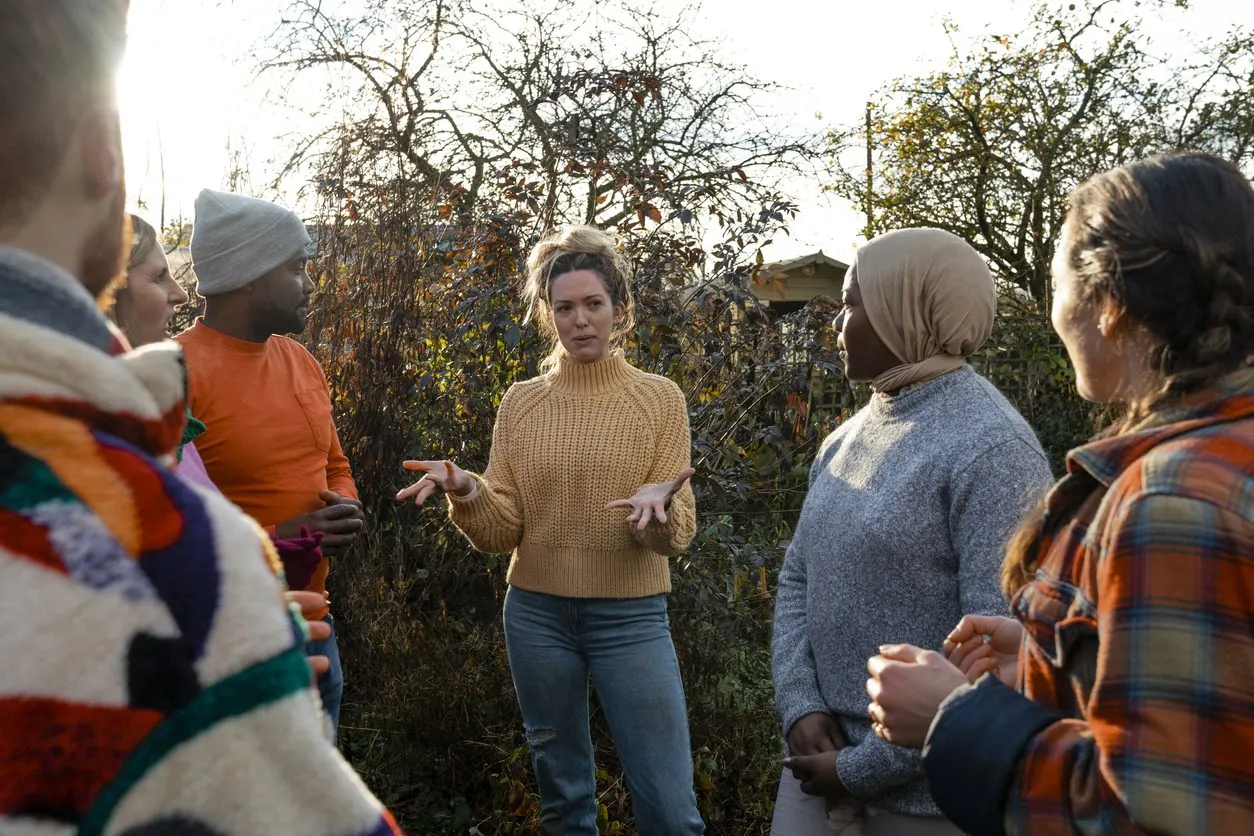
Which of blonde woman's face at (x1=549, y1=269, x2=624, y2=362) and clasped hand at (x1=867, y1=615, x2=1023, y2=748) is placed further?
blonde woman's face at (x1=549, y1=269, x2=624, y2=362)

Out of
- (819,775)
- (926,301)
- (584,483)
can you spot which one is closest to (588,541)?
(584,483)

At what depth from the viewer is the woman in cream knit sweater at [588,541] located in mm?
3115

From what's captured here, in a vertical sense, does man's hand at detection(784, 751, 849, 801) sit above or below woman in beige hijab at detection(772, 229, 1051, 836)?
below

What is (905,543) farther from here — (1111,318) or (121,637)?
(121,637)

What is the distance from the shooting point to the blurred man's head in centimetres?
89

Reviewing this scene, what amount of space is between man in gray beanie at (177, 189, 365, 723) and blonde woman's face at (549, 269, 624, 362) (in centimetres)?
79

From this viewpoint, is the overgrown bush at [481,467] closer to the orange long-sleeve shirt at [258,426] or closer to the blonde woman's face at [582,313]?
the blonde woman's face at [582,313]

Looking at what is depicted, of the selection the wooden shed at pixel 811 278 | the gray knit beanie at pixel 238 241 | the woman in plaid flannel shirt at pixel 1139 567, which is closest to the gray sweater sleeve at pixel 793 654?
the woman in plaid flannel shirt at pixel 1139 567

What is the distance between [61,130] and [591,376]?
251cm

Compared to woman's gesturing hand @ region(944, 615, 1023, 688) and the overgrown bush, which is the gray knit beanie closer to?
the overgrown bush

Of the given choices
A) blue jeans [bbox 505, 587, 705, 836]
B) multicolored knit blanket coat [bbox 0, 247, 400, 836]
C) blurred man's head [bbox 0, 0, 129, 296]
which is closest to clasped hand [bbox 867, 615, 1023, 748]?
multicolored knit blanket coat [bbox 0, 247, 400, 836]

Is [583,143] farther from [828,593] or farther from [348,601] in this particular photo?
[828,593]

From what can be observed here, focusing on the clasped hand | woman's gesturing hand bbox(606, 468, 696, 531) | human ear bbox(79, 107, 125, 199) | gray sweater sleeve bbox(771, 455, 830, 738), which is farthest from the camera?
woman's gesturing hand bbox(606, 468, 696, 531)

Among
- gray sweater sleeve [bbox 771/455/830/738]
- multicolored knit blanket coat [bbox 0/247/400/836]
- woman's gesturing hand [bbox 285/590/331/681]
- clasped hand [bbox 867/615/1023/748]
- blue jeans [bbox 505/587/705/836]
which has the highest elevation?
multicolored knit blanket coat [bbox 0/247/400/836]
